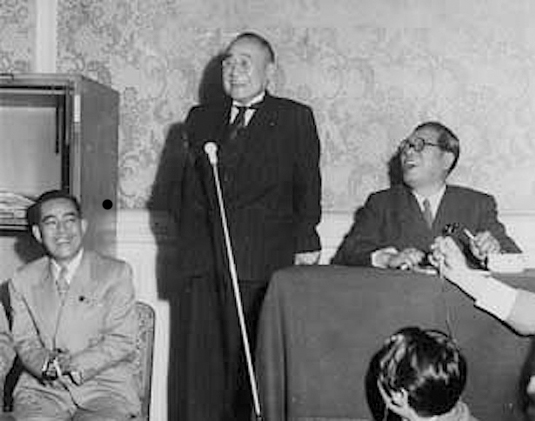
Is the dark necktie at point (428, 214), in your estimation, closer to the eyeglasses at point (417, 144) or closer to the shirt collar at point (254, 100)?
the eyeglasses at point (417, 144)

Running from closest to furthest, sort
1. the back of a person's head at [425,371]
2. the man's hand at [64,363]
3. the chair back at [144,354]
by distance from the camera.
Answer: the back of a person's head at [425,371] < the man's hand at [64,363] < the chair back at [144,354]

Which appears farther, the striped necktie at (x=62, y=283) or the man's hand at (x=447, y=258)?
the striped necktie at (x=62, y=283)

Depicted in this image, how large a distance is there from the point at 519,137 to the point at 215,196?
1.42 metres

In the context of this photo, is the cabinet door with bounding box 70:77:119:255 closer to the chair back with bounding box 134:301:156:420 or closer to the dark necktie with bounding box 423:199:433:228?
the chair back with bounding box 134:301:156:420

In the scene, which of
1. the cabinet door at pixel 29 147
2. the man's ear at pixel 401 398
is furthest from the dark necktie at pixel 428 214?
the cabinet door at pixel 29 147

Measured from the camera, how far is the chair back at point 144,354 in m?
3.94

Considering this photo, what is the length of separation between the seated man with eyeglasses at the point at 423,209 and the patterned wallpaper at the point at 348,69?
0.53 meters

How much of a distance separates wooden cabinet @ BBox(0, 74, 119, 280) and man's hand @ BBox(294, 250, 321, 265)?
87 cm

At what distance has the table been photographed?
3.12 meters

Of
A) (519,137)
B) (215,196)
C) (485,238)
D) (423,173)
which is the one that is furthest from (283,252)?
(519,137)

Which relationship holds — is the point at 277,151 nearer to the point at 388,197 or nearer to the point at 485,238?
the point at 388,197

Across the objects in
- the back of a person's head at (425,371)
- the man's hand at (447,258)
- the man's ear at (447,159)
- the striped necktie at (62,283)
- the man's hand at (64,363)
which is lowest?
the man's hand at (64,363)

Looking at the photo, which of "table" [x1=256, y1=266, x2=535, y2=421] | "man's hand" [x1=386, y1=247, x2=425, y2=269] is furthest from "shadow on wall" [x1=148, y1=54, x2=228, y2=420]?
"table" [x1=256, y1=266, x2=535, y2=421]

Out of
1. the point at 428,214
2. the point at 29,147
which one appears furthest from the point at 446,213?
the point at 29,147
